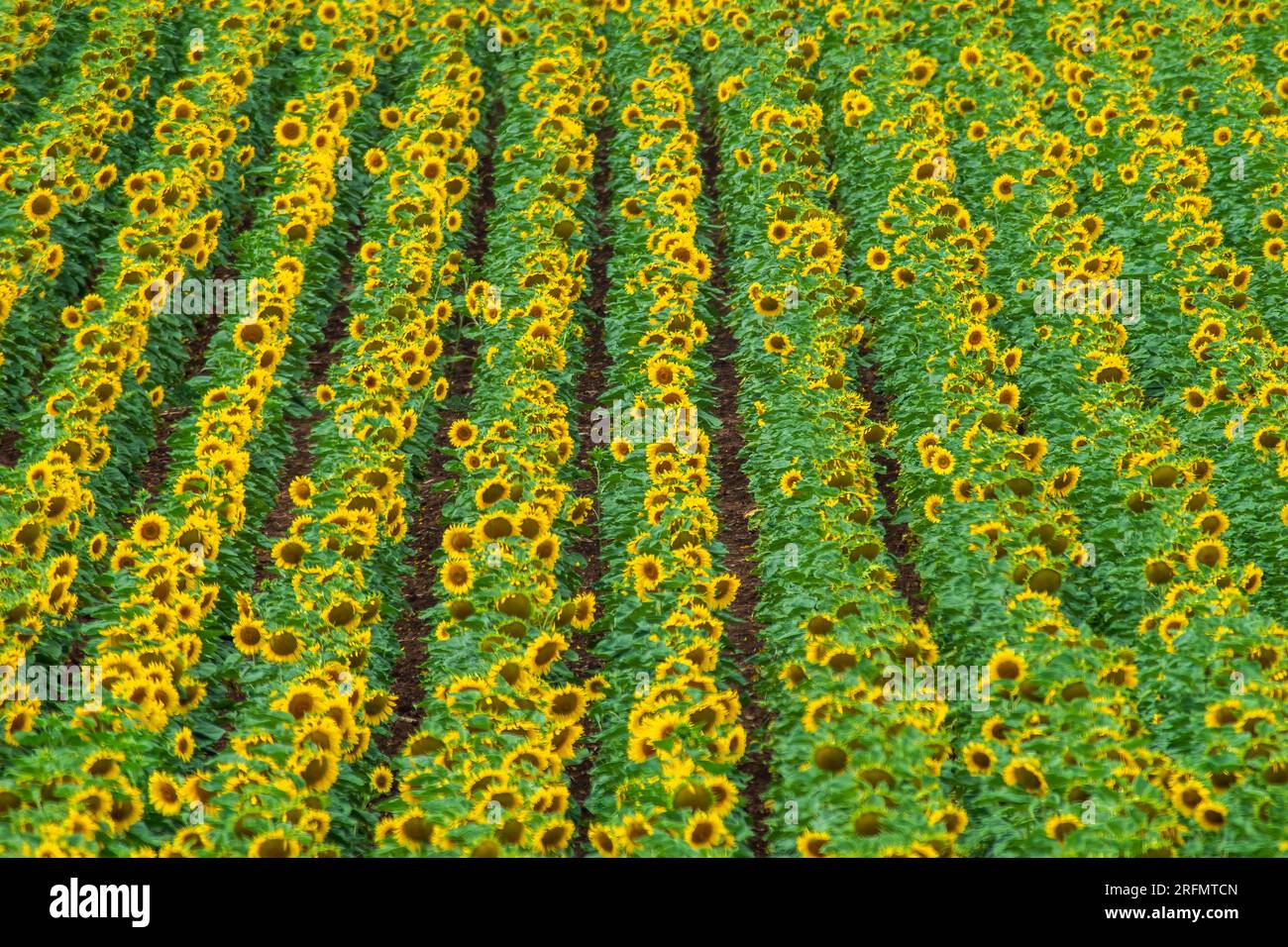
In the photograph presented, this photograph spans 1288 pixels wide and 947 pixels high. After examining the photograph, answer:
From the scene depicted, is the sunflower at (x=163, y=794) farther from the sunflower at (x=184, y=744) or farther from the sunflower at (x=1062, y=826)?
the sunflower at (x=1062, y=826)

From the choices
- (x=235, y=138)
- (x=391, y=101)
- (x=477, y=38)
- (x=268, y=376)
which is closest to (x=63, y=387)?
(x=268, y=376)

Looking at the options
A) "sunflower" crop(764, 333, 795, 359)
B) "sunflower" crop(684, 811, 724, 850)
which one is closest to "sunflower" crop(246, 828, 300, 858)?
"sunflower" crop(684, 811, 724, 850)

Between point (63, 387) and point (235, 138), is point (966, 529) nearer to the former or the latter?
point (63, 387)

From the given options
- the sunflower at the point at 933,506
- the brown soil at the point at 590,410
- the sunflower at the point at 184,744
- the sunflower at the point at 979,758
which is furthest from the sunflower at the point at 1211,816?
the sunflower at the point at 184,744

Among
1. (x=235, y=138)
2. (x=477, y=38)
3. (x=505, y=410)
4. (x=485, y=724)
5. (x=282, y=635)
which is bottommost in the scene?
(x=485, y=724)

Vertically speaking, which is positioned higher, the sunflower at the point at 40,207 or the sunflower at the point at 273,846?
the sunflower at the point at 40,207
